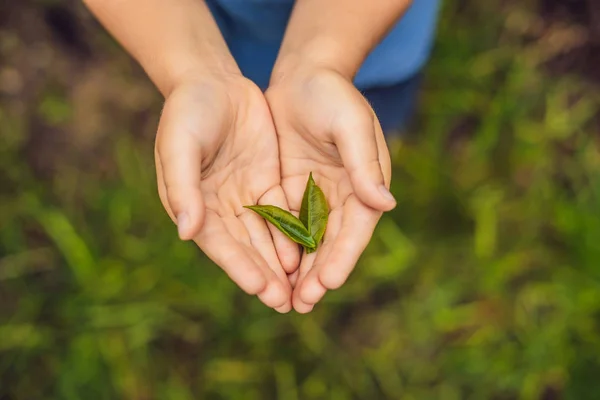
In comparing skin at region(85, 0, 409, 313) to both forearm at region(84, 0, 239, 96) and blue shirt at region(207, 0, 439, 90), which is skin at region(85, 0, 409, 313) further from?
blue shirt at region(207, 0, 439, 90)

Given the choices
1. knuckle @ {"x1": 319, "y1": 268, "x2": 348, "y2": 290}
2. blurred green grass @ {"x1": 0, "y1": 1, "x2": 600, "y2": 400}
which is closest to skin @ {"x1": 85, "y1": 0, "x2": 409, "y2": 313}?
knuckle @ {"x1": 319, "y1": 268, "x2": 348, "y2": 290}

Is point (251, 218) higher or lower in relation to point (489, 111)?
higher

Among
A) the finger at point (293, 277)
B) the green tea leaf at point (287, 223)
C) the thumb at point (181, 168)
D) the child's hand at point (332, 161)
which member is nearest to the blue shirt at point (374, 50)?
the child's hand at point (332, 161)

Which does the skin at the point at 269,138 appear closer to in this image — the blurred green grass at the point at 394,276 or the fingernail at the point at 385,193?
the fingernail at the point at 385,193

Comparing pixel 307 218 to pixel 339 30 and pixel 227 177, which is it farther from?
pixel 339 30

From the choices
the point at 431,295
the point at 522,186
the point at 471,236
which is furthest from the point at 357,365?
the point at 522,186

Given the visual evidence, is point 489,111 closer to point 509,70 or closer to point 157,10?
point 509,70
